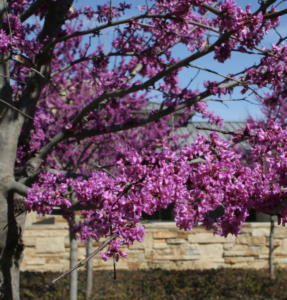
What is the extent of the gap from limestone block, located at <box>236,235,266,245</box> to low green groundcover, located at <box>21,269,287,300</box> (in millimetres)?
769

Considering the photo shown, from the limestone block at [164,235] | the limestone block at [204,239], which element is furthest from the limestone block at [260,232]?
the limestone block at [164,235]

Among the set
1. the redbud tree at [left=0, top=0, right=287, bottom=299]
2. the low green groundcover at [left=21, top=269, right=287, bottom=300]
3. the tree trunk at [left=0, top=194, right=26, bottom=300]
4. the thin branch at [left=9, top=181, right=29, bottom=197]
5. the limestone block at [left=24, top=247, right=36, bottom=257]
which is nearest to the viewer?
the redbud tree at [left=0, top=0, right=287, bottom=299]

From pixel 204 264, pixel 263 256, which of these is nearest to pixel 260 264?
pixel 263 256

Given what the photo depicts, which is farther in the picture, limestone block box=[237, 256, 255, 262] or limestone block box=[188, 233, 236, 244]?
limestone block box=[237, 256, 255, 262]

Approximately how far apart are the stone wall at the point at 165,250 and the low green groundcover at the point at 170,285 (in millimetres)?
386

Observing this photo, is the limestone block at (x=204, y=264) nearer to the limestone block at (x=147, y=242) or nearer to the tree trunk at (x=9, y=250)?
the limestone block at (x=147, y=242)

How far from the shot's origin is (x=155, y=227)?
8875mm

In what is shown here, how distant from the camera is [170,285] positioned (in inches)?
307

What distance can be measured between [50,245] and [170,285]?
3338mm

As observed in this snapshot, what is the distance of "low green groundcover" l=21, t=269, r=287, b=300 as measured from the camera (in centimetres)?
732

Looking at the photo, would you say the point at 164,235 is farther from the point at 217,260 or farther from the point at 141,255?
the point at 217,260

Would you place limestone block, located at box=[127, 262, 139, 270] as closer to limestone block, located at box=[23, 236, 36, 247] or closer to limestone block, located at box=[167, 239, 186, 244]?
limestone block, located at box=[167, 239, 186, 244]

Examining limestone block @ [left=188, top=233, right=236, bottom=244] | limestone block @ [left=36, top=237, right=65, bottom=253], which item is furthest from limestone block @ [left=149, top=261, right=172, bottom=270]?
limestone block @ [left=36, top=237, right=65, bottom=253]

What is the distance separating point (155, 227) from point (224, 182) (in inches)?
275
